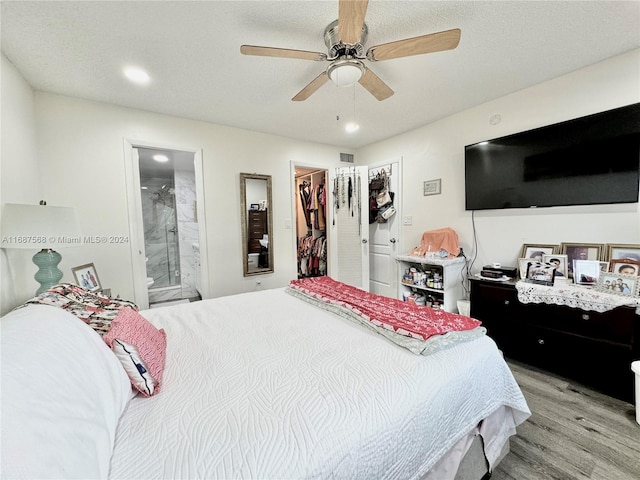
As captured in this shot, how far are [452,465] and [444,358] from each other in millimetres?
407

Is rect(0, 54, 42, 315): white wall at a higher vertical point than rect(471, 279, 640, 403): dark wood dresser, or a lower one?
higher

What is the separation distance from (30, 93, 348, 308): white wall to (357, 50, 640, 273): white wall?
1.75m

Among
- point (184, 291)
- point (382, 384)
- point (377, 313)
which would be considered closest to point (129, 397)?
point (382, 384)

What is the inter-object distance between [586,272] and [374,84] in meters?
2.19

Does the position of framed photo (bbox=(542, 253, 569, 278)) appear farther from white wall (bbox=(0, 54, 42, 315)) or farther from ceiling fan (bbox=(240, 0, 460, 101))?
white wall (bbox=(0, 54, 42, 315))

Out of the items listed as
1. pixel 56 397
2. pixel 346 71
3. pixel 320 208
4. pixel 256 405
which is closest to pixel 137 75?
pixel 346 71

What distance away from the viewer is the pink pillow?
3.05 ft

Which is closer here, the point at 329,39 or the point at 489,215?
the point at 329,39

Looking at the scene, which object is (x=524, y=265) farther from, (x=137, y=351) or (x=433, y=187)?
(x=137, y=351)

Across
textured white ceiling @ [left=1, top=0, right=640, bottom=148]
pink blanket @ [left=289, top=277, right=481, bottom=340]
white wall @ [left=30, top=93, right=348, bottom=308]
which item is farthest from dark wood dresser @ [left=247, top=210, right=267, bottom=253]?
pink blanket @ [left=289, top=277, right=481, bottom=340]

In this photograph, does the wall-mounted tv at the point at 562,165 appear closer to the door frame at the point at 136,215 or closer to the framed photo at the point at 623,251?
the framed photo at the point at 623,251

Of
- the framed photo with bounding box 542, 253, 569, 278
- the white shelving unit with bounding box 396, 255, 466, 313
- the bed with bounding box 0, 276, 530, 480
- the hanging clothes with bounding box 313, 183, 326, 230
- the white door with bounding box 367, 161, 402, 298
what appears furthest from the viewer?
the hanging clothes with bounding box 313, 183, 326, 230

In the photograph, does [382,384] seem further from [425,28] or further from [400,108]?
[400,108]

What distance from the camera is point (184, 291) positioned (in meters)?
4.61
